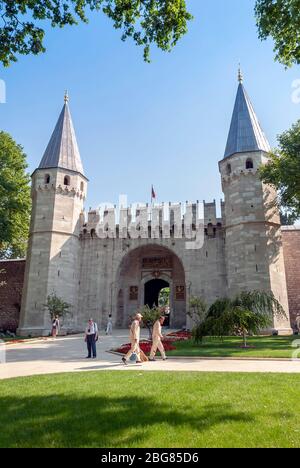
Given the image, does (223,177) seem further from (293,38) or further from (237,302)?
(293,38)

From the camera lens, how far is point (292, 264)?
934 inches

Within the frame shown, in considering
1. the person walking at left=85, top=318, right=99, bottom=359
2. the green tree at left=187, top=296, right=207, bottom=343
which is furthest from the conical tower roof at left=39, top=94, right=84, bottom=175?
the person walking at left=85, top=318, right=99, bottom=359

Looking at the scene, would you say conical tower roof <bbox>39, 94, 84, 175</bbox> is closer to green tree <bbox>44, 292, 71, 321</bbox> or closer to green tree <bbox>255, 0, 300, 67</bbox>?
green tree <bbox>44, 292, 71, 321</bbox>

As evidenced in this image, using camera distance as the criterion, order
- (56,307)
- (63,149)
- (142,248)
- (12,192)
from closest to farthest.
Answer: (56,307) → (12,192) → (63,149) → (142,248)

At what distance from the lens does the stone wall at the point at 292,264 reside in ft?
74.5

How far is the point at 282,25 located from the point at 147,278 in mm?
21624

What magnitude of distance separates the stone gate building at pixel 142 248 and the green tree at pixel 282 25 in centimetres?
1437

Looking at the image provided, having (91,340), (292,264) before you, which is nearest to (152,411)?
(91,340)

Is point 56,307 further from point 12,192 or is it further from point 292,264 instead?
point 292,264

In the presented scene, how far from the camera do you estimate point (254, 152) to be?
77.5ft

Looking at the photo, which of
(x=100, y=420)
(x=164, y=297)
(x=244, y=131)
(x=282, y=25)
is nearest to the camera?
(x=100, y=420)

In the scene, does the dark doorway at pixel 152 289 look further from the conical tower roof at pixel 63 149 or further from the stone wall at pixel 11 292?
the conical tower roof at pixel 63 149

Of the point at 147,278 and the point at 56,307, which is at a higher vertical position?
the point at 147,278
